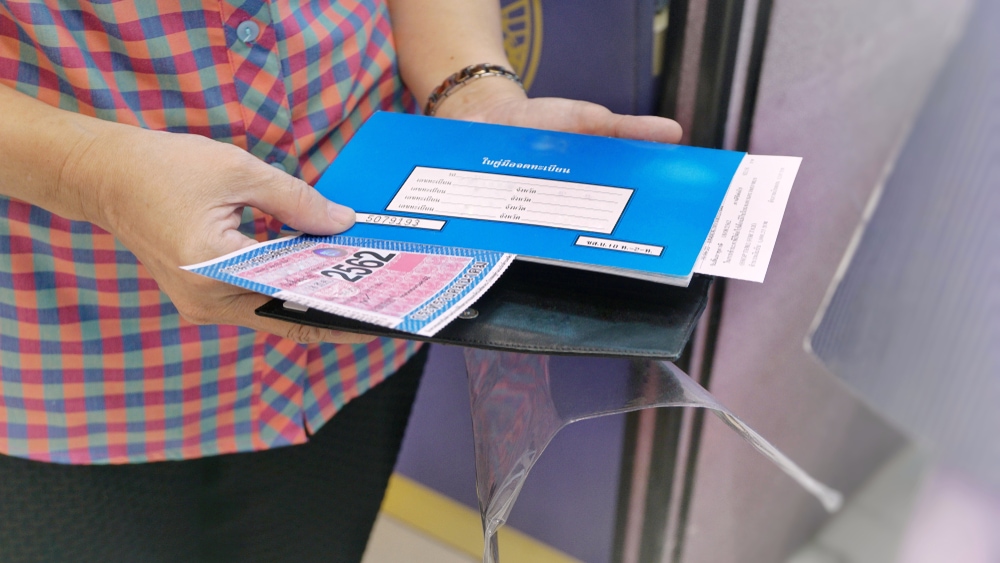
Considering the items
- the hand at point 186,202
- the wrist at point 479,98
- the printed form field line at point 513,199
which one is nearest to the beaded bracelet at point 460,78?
the wrist at point 479,98

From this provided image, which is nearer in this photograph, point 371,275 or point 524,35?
point 371,275

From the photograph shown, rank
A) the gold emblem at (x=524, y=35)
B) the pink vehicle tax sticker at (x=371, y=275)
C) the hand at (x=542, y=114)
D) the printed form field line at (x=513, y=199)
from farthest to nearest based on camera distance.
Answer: the gold emblem at (x=524, y=35) → the hand at (x=542, y=114) → the printed form field line at (x=513, y=199) → the pink vehicle tax sticker at (x=371, y=275)

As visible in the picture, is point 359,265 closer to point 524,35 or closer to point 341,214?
point 341,214

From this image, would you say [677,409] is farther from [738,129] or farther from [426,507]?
[426,507]

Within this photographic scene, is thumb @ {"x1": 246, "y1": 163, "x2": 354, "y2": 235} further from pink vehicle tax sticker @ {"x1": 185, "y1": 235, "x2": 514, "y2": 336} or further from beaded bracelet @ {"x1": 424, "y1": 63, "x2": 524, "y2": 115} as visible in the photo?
beaded bracelet @ {"x1": 424, "y1": 63, "x2": 524, "y2": 115}

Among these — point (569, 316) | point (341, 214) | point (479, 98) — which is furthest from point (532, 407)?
point (479, 98)

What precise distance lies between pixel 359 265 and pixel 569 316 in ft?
0.53

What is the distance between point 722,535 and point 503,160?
23.1 inches

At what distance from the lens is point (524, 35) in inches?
40.8

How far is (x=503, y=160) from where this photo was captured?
68cm

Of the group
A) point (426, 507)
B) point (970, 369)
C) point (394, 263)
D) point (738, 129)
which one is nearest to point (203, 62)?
point (394, 263)

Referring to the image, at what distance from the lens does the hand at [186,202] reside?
55 centimetres

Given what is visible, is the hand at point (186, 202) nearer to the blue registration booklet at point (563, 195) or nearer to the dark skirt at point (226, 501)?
the blue registration booklet at point (563, 195)

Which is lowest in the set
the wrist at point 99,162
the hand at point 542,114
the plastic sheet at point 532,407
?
the plastic sheet at point 532,407
